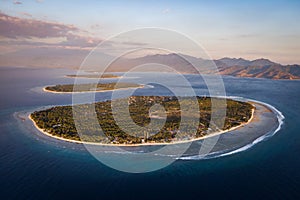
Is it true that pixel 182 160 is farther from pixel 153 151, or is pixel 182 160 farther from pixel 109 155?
pixel 109 155

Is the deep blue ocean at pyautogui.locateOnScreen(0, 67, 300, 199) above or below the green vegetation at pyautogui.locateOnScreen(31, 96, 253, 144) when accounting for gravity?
below

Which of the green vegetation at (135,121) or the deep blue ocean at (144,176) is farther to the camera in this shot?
the green vegetation at (135,121)

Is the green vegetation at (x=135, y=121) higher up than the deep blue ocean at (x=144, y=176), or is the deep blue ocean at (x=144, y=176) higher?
the green vegetation at (x=135, y=121)

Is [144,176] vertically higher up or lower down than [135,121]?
lower down

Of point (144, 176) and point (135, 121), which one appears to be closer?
point (144, 176)

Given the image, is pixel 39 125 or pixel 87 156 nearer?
pixel 87 156

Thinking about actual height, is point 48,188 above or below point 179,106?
below

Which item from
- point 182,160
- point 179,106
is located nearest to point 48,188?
point 182,160

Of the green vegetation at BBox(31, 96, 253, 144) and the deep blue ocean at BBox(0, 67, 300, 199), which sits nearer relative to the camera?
the deep blue ocean at BBox(0, 67, 300, 199)
